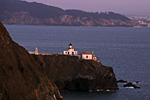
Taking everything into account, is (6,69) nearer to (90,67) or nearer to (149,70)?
(90,67)

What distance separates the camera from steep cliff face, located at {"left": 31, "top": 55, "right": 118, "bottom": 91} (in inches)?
2803

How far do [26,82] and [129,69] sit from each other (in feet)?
167

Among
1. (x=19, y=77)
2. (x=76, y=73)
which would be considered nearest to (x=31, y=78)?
(x=19, y=77)

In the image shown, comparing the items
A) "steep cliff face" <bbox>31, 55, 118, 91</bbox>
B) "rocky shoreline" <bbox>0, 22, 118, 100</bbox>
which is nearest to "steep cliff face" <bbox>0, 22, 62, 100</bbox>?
"rocky shoreline" <bbox>0, 22, 118, 100</bbox>

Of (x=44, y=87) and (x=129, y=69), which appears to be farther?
(x=129, y=69)

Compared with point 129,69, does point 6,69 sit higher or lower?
higher

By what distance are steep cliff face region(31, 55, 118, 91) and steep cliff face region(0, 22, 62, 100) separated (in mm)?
17760

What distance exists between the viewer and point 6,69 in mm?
44969

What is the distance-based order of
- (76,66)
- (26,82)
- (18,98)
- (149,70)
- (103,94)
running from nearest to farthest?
(18,98) → (26,82) → (103,94) → (76,66) → (149,70)

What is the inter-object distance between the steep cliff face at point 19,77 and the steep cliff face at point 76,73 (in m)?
17.8

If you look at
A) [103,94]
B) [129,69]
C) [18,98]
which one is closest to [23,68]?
[18,98]

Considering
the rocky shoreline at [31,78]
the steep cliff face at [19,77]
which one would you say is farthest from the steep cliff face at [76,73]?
the steep cliff face at [19,77]

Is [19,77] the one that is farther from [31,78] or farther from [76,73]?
[76,73]

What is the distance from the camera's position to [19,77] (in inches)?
1827
